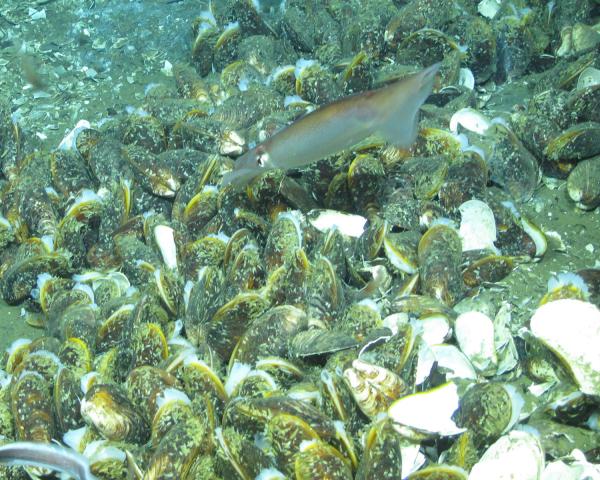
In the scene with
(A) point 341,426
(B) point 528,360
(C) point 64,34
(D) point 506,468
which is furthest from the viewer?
(C) point 64,34

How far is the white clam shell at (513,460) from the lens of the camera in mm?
1684

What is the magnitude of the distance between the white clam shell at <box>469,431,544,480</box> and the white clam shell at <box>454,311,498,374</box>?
0.39 metres

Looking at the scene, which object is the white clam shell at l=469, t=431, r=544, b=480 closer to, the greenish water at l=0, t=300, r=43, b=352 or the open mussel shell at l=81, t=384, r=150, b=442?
the open mussel shell at l=81, t=384, r=150, b=442

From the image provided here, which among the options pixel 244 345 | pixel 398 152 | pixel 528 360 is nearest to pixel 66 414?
pixel 244 345

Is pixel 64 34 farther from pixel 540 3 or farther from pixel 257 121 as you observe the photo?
pixel 540 3

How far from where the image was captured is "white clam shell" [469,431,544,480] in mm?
1684

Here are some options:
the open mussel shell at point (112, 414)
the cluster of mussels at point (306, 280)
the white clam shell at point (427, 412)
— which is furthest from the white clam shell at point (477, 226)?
the open mussel shell at point (112, 414)

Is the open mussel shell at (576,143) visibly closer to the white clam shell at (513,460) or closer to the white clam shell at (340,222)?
the white clam shell at (340,222)

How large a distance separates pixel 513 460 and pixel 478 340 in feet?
1.63

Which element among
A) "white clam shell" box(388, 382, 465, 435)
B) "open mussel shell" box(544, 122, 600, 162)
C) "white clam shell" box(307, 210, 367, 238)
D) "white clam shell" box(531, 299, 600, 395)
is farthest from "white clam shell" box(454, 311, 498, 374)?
"open mussel shell" box(544, 122, 600, 162)

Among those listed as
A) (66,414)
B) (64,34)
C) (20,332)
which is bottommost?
(20,332)

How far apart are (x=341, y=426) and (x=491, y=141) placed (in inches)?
67.6

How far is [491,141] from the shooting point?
116 inches

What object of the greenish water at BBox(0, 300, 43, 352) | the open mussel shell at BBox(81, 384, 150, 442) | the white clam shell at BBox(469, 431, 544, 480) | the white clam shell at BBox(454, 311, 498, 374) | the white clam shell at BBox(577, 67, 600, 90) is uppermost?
the open mussel shell at BBox(81, 384, 150, 442)
